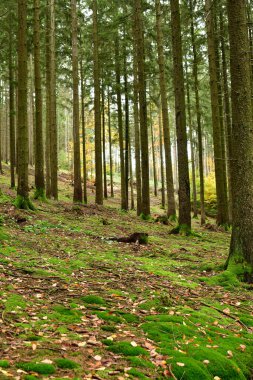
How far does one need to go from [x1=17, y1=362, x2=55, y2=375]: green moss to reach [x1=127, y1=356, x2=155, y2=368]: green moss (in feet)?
2.78

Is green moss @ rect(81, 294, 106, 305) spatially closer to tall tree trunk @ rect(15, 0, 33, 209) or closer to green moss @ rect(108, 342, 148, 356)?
green moss @ rect(108, 342, 148, 356)

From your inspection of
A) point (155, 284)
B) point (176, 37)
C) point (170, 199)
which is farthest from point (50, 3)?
point (155, 284)

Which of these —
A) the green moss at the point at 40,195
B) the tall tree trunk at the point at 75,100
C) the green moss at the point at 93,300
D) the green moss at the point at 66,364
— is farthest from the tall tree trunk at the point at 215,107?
the green moss at the point at 66,364

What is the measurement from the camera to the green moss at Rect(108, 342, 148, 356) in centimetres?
394

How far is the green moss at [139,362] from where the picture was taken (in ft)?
12.2

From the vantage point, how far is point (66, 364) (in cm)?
348

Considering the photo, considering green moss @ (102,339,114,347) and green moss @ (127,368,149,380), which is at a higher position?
green moss @ (102,339,114,347)

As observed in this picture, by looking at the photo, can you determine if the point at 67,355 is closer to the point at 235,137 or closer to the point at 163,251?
the point at 235,137

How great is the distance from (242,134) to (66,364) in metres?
5.72

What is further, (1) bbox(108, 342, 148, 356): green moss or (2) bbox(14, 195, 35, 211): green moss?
(2) bbox(14, 195, 35, 211): green moss

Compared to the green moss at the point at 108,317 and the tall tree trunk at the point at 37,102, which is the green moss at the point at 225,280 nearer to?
the green moss at the point at 108,317

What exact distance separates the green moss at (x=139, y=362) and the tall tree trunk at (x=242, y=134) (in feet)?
13.8

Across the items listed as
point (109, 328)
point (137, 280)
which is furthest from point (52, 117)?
point (109, 328)

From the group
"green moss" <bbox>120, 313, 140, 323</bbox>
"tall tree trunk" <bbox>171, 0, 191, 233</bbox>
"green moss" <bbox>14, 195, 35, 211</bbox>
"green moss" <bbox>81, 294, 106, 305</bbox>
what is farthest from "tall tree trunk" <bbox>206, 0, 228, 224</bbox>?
"green moss" <bbox>120, 313, 140, 323</bbox>
